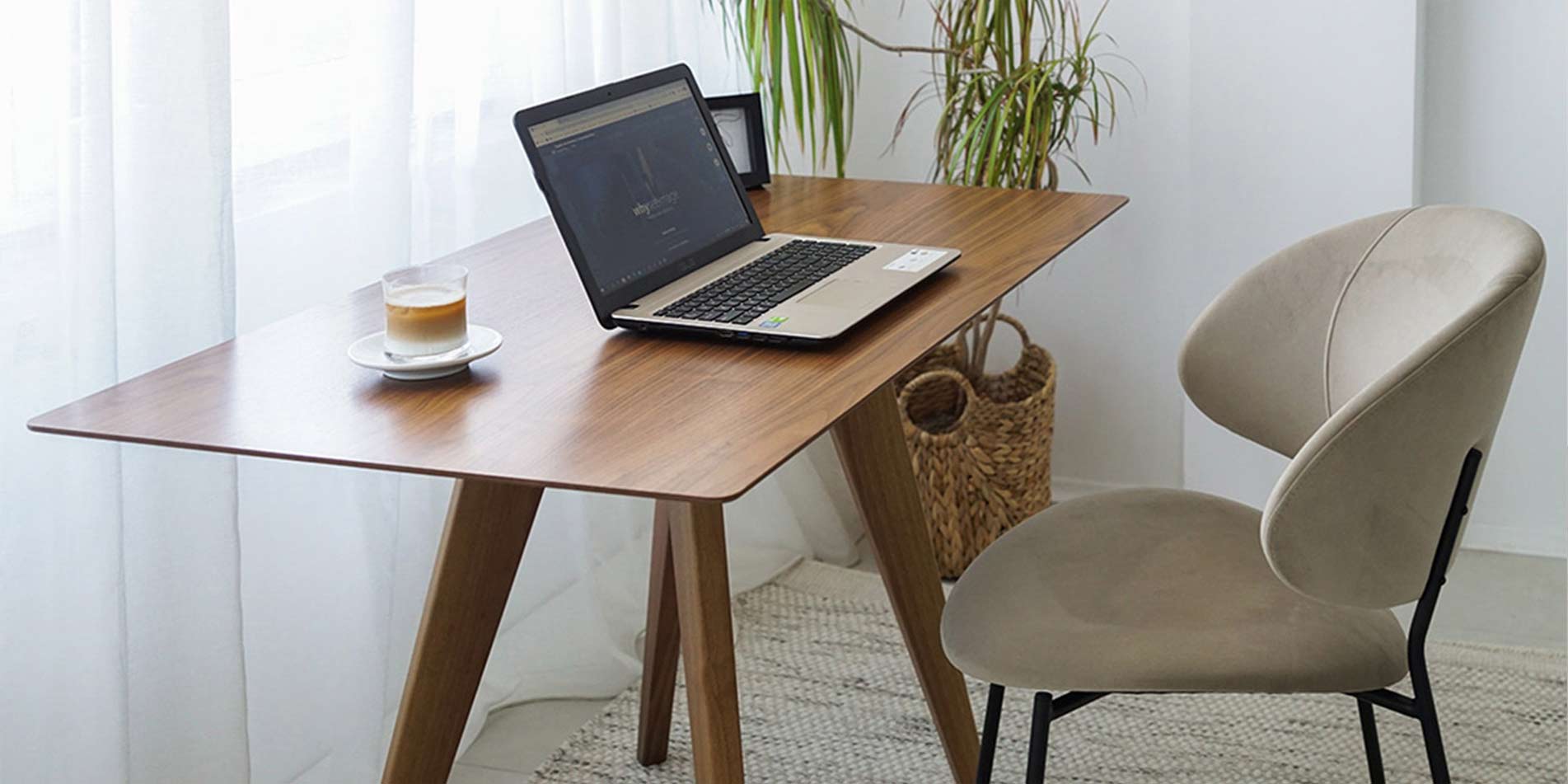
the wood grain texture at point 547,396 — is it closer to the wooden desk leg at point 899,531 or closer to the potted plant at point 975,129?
the wooden desk leg at point 899,531

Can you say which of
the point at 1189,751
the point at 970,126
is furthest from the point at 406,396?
the point at 970,126

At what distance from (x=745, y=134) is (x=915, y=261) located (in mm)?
565

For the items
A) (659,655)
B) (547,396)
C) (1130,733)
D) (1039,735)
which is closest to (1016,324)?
(1130,733)

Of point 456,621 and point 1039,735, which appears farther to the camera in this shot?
point 456,621

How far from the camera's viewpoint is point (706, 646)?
159 centimetres

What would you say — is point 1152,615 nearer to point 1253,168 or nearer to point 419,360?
point 419,360

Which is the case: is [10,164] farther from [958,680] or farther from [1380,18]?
[1380,18]

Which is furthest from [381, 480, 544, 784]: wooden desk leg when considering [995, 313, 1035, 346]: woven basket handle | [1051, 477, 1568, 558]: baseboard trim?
[1051, 477, 1568, 558]: baseboard trim

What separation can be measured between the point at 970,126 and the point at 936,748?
105 centimetres

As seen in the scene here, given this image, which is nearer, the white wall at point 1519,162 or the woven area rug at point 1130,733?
the woven area rug at point 1130,733

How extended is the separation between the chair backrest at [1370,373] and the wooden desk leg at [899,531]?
35cm

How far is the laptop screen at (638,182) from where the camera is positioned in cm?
166

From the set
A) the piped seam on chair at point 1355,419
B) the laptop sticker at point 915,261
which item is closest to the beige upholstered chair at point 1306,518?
the piped seam on chair at point 1355,419

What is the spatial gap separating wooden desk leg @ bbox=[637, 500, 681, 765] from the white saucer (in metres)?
0.61
